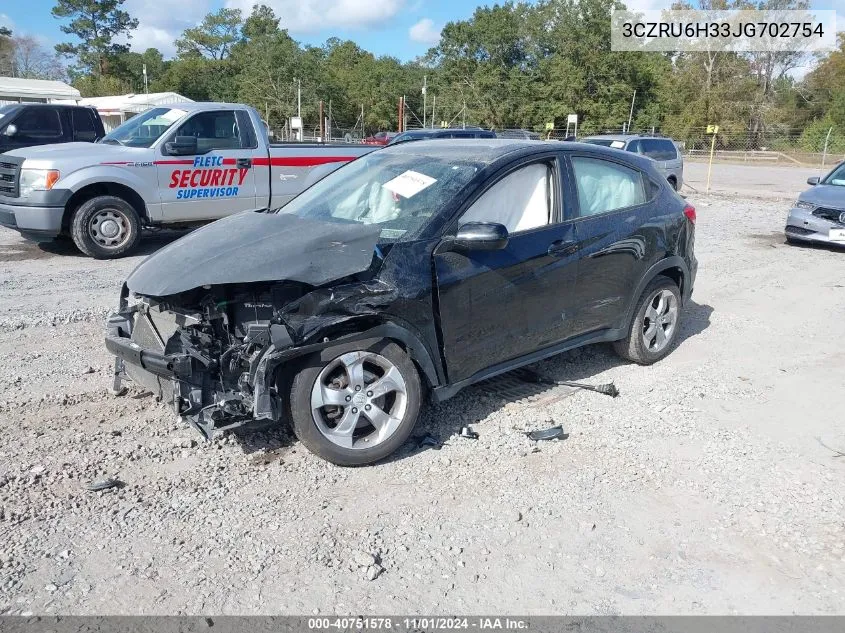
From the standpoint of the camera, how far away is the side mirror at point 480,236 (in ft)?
13.3

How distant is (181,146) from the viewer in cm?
947

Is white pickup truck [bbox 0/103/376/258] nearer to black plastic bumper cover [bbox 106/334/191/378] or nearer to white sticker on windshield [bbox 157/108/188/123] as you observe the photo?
white sticker on windshield [bbox 157/108/188/123]

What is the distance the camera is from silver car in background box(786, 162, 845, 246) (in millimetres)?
10945

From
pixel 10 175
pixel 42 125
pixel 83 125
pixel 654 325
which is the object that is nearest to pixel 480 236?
pixel 654 325

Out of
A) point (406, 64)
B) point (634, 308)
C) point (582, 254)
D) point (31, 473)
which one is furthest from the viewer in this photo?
point (406, 64)

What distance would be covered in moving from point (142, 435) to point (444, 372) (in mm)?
1833

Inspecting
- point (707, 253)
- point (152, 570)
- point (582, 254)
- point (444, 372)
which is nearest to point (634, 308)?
point (582, 254)

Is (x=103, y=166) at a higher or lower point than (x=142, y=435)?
higher

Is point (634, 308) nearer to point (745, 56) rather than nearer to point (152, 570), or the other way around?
point (152, 570)

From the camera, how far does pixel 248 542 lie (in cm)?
327

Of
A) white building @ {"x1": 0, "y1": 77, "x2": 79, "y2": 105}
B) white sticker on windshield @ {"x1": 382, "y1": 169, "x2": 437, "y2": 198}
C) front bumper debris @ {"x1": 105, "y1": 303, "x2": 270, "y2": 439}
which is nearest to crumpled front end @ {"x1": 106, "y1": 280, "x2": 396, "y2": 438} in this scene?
front bumper debris @ {"x1": 105, "y1": 303, "x2": 270, "y2": 439}

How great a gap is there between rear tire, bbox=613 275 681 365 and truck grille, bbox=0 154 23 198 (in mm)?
7874

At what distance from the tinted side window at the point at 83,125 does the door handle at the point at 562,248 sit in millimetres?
11633

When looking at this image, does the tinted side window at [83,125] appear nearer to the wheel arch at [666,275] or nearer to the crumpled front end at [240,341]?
the crumpled front end at [240,341]
